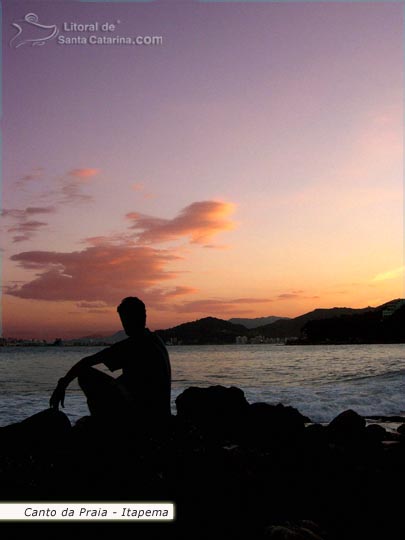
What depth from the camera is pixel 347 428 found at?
467 inches

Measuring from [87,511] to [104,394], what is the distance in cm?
150

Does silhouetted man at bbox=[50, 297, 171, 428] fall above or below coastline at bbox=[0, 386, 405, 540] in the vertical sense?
above

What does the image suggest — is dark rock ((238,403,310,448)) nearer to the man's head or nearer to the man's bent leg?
the man's bent leg

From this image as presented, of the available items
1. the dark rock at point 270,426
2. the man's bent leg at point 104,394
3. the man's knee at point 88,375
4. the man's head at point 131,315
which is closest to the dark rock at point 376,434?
the dark rock at point 270,426

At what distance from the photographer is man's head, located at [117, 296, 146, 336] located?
21.7 feet

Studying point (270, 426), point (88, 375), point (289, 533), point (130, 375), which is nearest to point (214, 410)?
point (270, 426)

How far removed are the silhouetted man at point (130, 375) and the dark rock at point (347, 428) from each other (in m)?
6.17

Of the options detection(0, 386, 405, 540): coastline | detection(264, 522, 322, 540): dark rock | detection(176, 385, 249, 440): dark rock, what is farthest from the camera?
detection(176, 385, 249, 440): dark rock

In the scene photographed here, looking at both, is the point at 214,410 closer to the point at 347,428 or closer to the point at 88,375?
the point at 347,428

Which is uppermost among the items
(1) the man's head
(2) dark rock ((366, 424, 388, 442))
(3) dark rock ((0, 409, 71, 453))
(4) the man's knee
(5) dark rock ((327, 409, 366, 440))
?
(1) the man's head

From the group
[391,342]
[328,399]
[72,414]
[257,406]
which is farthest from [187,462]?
[391,342]

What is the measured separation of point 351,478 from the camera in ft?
26.6

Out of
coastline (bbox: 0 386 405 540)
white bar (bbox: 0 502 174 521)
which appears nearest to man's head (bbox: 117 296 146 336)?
coastline (bbox: 0 386 405 540)

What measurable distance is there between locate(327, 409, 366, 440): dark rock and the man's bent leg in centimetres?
634
